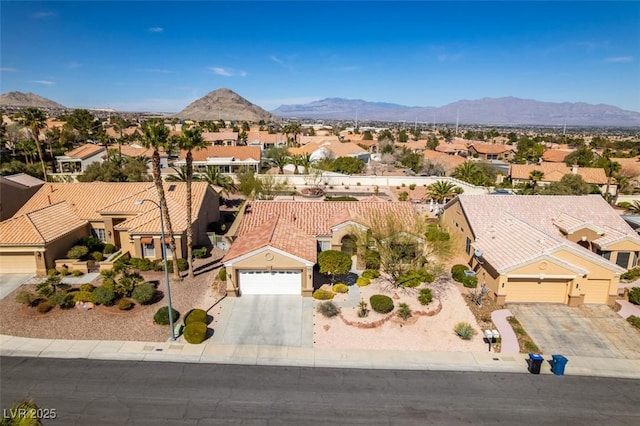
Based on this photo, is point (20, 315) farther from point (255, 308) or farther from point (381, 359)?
point (381, 359)

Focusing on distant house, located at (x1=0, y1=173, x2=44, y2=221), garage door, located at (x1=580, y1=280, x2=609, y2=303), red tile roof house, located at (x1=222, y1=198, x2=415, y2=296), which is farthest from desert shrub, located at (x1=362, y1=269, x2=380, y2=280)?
distant house, located at (x1=0, y1=173, x2=44, y2=221)

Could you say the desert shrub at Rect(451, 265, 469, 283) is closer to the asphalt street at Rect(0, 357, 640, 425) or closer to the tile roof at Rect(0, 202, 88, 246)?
the asphalt street at Rect(0, 357, 640, 425)

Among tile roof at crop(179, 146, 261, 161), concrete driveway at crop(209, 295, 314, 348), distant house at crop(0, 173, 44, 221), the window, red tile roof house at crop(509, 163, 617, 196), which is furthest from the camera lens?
tile roof at crop(179, 146, 261, 161)

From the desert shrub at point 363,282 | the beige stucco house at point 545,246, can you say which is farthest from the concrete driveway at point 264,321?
the beige stucco house at point 545,246

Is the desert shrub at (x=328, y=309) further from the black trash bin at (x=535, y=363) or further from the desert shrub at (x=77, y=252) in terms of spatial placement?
the desert shrub at (x=77, y=252)

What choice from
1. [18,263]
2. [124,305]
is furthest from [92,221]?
[124,305]

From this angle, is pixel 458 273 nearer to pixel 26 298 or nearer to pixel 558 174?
pixel 26 298

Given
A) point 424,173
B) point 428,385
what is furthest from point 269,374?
point 424,173
